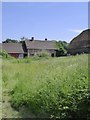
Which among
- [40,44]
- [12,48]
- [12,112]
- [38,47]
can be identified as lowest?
[12,112]

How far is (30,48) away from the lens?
68.7 meters

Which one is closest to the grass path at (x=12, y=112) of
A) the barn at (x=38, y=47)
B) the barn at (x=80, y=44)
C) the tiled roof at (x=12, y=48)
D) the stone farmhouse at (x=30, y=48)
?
the barn at (x=80, y=44)

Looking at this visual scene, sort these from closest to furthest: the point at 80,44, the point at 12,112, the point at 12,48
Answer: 1. the point at 12,112
2. the point at 80,44
3. the point at 12,48

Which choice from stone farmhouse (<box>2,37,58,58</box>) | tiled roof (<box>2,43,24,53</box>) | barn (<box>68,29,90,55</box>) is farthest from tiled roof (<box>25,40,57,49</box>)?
barn (<box>68,29,90,55</box>)

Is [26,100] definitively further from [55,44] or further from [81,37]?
[55,44]

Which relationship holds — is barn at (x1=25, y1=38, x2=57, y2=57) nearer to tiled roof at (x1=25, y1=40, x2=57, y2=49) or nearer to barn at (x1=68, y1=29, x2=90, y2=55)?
tiled roof at (x1=25, y1=40, x2=57, y2=49)

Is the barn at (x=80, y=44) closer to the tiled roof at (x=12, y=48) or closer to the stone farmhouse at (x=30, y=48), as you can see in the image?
the stone farmhouse at (x=30, y=48)

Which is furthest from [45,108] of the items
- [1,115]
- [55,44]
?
[55,44]

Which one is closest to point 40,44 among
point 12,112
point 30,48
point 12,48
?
point 30,48

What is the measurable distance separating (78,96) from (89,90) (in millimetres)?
235

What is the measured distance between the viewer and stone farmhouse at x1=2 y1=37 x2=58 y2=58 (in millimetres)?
67250

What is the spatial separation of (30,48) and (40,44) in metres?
3.56

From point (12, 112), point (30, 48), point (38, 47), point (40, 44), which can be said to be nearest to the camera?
point (12, 112)

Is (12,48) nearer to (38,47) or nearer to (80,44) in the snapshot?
(38,47)
